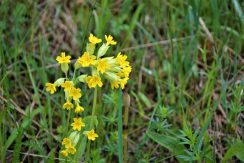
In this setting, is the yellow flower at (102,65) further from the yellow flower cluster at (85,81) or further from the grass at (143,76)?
the grass at (143,76)

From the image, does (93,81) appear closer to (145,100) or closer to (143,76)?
(145,100)

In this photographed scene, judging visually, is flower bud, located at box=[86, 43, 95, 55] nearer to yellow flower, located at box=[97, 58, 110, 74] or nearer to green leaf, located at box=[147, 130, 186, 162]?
yellow flower, located at box=[97, 58, 110, 74]

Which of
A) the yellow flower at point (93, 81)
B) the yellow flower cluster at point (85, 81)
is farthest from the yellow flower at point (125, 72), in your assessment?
the yellow flower at point (93, 81)

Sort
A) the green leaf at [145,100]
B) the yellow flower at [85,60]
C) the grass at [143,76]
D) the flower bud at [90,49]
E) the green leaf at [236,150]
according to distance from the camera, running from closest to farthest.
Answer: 1. the yellow flower at [85,60]
2. the flower bud at [90,49]
3. the green leaf at [236,150]
4. the grass at [143,76]
5. the green leaf at [145,100]

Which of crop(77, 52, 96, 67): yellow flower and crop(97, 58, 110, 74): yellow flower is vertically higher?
crop(77, 52, 96, 67): yellow flower

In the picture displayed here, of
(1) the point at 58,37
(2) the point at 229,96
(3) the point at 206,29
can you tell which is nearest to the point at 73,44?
(1) the point at 58,37

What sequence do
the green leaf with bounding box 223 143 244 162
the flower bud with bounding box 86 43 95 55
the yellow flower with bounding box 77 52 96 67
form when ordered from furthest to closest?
the green leaf with bounding box 223 143 244 162 → the flower bud with bounding box 86 43 95 55 → the yellow flower with bounding box 77 52 96 67

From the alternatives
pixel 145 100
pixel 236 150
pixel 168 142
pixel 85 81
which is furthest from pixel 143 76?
pixel 85 81

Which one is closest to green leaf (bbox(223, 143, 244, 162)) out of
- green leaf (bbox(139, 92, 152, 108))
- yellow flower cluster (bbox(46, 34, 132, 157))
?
yellow flower cluster (bbox(46, 34, 132, 157))
